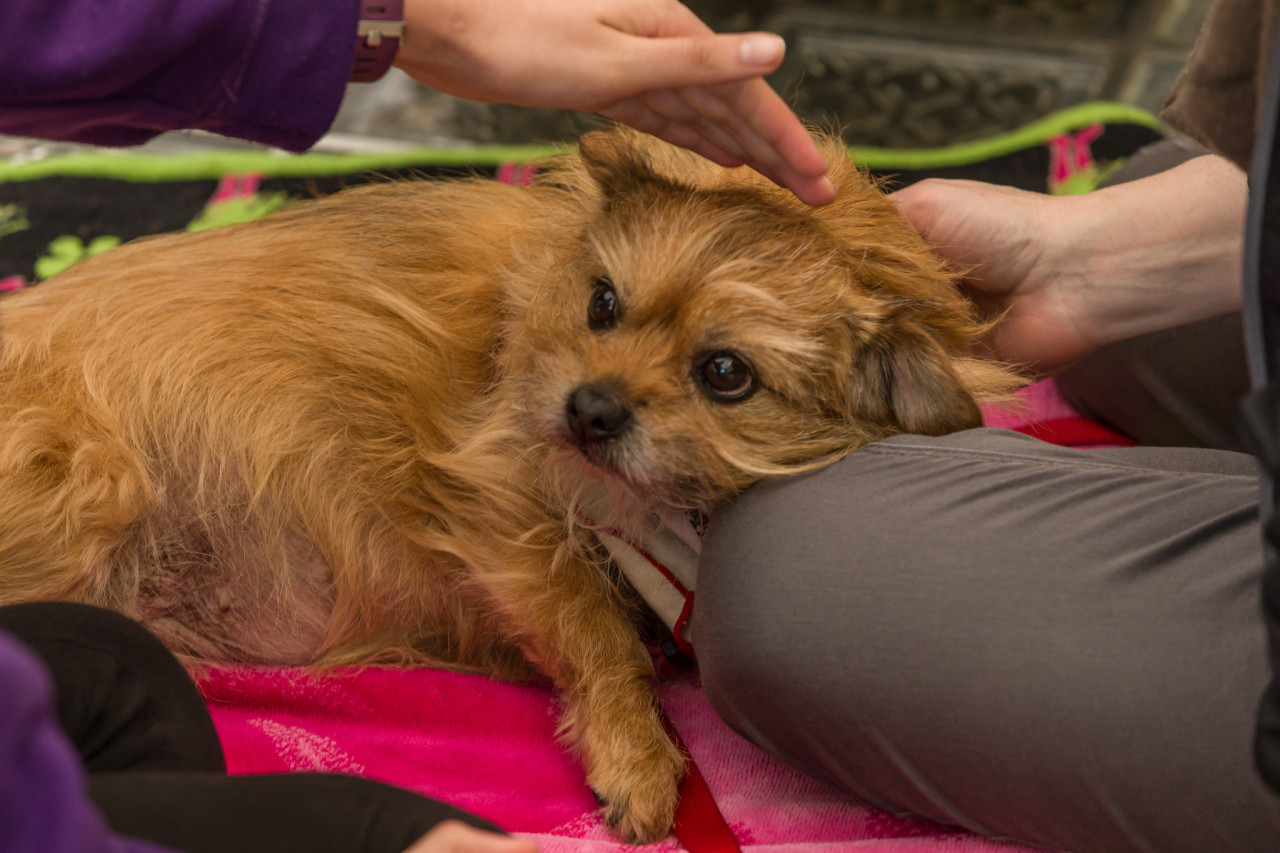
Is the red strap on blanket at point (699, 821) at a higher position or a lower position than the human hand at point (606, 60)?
lower

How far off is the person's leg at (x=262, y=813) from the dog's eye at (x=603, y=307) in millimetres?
800

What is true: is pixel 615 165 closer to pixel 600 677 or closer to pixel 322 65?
pixel 322 65

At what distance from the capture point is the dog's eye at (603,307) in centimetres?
153

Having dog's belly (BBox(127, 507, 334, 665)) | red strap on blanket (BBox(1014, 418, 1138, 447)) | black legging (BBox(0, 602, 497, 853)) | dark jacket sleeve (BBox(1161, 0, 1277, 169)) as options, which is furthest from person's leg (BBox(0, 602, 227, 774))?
red strap on blanket (BBox(1014, 418, 1138, 447))

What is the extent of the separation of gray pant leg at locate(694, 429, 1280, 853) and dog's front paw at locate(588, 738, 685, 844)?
7.2 inches

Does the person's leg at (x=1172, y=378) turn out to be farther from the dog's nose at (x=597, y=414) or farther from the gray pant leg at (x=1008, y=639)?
the dog's nose at (x=597, y=414)

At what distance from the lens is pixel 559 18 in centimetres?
131

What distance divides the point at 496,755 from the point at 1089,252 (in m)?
1.40

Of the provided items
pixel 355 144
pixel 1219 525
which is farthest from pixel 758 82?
pixel 355 144

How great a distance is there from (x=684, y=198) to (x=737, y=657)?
2.20ft

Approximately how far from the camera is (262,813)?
884mm

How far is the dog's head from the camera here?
1.43 metres

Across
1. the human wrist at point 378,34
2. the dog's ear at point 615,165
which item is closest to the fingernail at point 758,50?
the dog's ear at point 615,165

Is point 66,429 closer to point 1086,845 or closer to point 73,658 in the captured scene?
point 73,658
